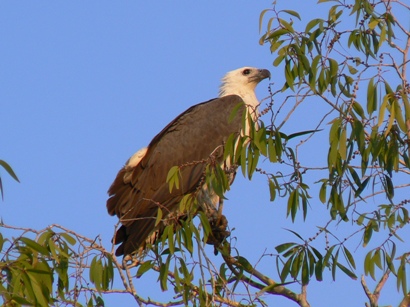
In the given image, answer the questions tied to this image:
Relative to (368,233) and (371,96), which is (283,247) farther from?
(371,96)

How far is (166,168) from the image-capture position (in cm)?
916

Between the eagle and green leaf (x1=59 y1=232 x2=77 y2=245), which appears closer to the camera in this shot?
green leaf (x1=59 y1=232 x2=77 y2=245)

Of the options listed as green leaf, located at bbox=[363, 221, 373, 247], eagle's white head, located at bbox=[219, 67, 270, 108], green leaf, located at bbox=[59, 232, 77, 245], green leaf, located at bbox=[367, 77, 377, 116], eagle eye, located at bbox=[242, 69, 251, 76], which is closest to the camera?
green leaf, located at bbox=[59, 232, 77, 245]

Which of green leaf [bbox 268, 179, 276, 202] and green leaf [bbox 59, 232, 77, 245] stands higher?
green leaf [bbox 268, 179, 276, 202]

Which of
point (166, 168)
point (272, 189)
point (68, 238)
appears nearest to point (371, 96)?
point (272, 189)

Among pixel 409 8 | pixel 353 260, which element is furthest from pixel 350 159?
pixel 409 8

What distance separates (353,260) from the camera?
6133mm

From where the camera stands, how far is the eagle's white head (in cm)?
1021

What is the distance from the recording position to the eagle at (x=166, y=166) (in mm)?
8469

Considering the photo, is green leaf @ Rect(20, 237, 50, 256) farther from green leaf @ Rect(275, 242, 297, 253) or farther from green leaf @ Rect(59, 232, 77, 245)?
green leaf @ Rect(275, 242, 297, 253)

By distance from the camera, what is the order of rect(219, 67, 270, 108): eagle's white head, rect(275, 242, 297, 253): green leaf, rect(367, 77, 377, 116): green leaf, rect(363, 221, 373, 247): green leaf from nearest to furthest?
rect(367, 77, 377, 116): green leaf < rect(363, 221, 373, 247): green leaf < rect(275, 242, 297, 253): green leaf < rect(219, 67, 270, 108): eagle's white head

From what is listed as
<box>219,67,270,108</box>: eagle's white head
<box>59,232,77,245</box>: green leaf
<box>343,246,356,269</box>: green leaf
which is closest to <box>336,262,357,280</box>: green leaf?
<box>343,246,356,269</box>: green leaf

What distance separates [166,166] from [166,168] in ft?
0.10

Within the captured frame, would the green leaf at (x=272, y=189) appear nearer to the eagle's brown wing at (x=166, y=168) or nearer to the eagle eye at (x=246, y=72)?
the eagle's brown wing at (x=166, y=168)
